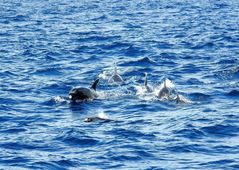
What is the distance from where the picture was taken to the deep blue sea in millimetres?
17609

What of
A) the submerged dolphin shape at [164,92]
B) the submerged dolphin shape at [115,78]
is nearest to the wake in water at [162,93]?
the submerged dolphin shape at [164,92]

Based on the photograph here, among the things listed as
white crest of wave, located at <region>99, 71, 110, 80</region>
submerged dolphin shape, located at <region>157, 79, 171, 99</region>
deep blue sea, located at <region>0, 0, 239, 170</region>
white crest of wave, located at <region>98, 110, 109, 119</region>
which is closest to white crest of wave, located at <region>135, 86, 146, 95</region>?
deep blue sea, located at <region>0, 0, 239, 170</region>

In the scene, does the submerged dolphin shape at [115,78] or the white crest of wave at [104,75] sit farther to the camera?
the white crest of wave at [104,75]

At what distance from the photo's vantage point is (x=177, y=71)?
30031mm

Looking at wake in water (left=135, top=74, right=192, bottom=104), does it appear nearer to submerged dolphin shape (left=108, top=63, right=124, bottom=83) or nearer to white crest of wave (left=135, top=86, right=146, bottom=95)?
white crest of wave (left=135, top=86, right=146, bottom=95)

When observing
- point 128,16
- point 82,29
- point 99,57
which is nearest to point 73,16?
point 128,16

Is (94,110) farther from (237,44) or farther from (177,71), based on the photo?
(237,44)

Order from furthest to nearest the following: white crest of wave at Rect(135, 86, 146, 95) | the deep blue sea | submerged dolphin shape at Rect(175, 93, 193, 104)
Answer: white crest of wave at Rect(135, 86, 146, 95) → submerged dolphin shape at Rect(175, 93, 193, 104) → the deep blue sea

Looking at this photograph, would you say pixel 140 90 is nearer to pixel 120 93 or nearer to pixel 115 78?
pixel 120 93

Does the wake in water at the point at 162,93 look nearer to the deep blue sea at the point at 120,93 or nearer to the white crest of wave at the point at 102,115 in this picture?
the deep blue sea at the point at 120,93

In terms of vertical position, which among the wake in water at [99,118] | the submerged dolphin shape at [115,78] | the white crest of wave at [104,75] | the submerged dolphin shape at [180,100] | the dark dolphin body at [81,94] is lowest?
the wake in water at [99,118]

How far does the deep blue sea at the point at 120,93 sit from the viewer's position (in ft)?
57.8

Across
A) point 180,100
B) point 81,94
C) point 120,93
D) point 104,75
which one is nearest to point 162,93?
point 180,100

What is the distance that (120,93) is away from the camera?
85.6 feet
